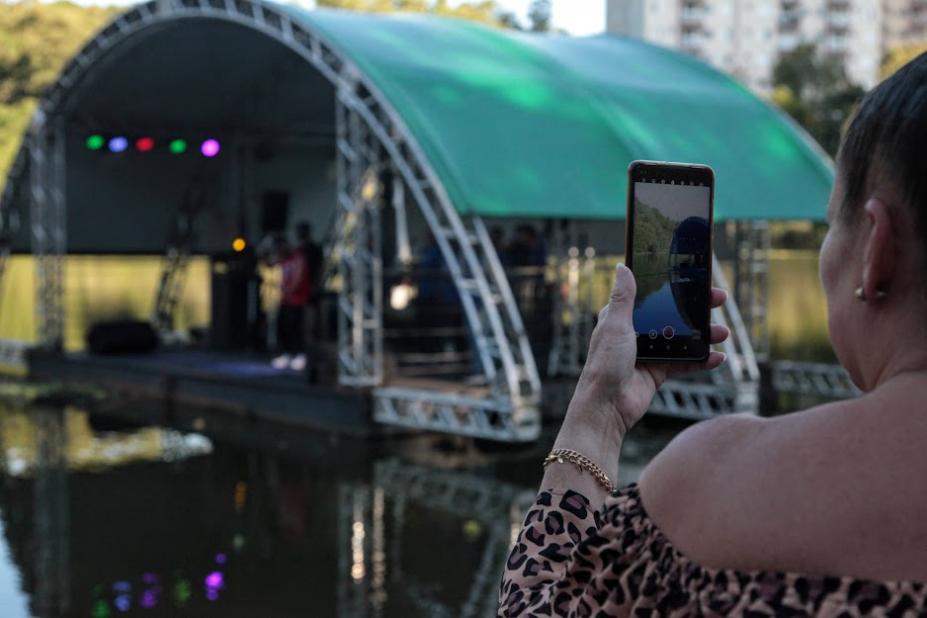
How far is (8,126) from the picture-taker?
151 feet

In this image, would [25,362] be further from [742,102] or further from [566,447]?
[566,447]

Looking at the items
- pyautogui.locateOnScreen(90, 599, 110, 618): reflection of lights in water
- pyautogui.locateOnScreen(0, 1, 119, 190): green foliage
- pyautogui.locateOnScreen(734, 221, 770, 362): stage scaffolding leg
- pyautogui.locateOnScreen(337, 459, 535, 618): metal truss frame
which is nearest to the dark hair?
pyautogui.locateOnScreen(337, 459, 535, 618): metal truss frame

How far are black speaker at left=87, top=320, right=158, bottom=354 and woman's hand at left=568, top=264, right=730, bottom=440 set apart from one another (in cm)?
1609

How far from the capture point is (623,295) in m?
1.67

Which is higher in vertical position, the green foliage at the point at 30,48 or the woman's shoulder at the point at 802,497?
the green foliage at the point at 30,48

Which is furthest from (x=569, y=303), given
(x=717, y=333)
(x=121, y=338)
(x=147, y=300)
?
(x=147, y=300)

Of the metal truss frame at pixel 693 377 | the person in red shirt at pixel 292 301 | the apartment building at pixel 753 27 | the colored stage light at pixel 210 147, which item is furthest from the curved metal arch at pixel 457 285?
the apartment building at pixel 753 27

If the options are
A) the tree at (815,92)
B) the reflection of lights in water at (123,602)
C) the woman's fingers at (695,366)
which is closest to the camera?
the woman's fingers at (695,366)

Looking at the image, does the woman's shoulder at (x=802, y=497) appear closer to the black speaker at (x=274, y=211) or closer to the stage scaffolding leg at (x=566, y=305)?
the stage scaffolding leg at (x=566, y=305)

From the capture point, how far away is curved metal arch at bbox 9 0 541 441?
35.6ft

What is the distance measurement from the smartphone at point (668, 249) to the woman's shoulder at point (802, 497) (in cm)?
45

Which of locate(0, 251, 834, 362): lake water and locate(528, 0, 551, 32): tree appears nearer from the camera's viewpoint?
locate(0, 251, 834, 362): lake water

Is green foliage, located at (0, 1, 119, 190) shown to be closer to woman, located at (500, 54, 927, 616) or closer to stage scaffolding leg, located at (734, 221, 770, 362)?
stage scaffolding leg, located at (734, 221, 770, 362)

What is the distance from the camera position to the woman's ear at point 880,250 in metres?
1.26
